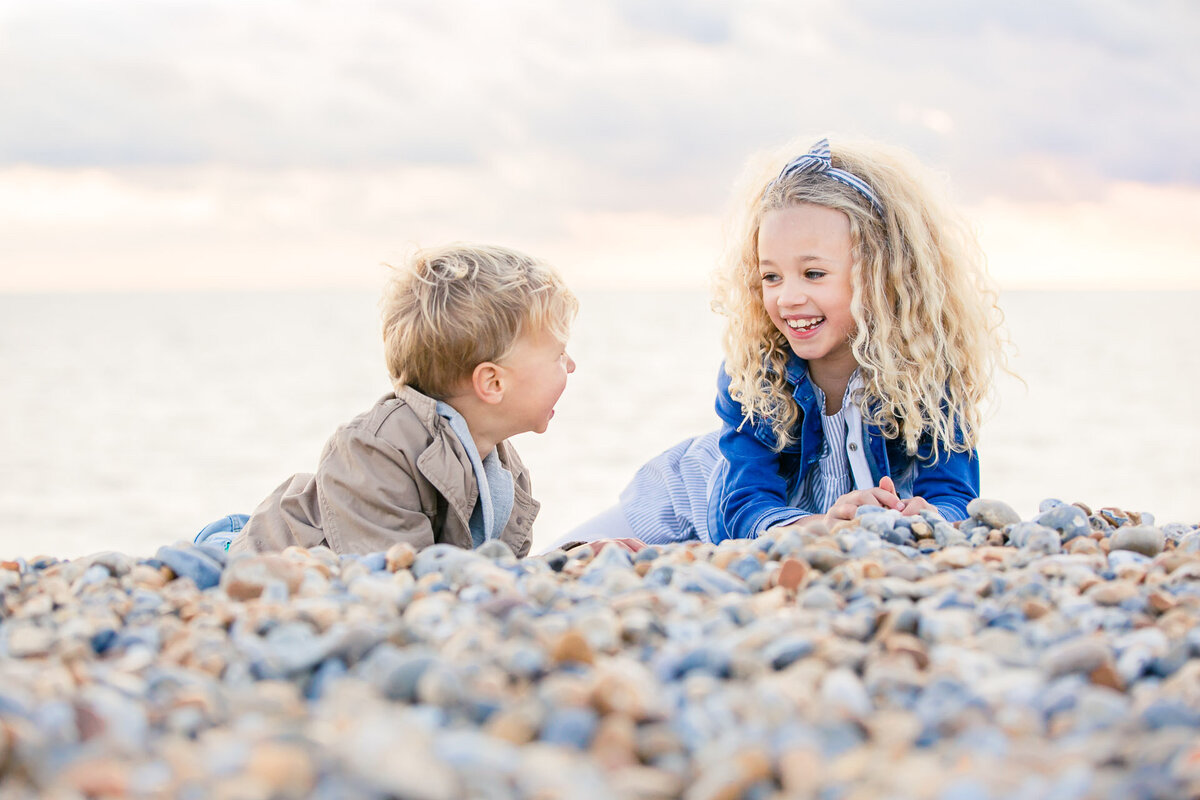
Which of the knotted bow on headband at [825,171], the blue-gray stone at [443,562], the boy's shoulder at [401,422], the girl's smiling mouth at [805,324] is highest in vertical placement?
the knotted bow on headband at [825,171]

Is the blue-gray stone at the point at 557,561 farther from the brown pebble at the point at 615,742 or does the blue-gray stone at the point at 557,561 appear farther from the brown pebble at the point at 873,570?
the brown pebble at the point at 615,742

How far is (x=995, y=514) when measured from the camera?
109 inches

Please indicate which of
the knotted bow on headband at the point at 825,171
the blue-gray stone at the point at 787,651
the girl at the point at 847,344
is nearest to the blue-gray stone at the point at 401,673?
the blue-gray stone at the point at 787,651

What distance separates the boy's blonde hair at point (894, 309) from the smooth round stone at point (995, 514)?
90 cm

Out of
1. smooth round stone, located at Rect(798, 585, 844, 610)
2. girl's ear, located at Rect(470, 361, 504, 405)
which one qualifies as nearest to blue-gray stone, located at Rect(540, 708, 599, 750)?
smooth round stone, located at Rect(798, 585, 844, 610)

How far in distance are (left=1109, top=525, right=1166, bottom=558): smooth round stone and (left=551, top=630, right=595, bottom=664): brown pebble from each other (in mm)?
1483

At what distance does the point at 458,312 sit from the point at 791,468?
4.84 ft

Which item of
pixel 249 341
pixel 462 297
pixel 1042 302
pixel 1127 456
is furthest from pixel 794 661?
pixel 1042 302

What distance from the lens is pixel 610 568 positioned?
2.16 m

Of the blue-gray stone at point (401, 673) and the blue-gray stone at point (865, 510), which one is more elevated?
the blue-gray stone at point (401, 673)

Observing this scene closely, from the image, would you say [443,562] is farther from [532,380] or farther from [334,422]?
[334,422]

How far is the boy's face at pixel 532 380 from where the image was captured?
11.5 ft

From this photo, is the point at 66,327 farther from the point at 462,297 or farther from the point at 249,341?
the point at 462,297

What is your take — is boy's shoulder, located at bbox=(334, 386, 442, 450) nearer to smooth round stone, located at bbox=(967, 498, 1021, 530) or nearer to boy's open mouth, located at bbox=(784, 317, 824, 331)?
boy's open mouth, located at bbox=(784, 317, 824, 331)
